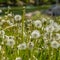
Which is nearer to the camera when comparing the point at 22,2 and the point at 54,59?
the point at 54,59

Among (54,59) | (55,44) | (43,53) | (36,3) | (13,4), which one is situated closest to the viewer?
(55,44)

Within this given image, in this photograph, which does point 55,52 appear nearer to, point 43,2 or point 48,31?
point 48,31

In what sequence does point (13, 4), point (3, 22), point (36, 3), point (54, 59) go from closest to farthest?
1. point (54, 59)
2. point (3, 22)
3. point (13, 4)
4. point (36, 3)

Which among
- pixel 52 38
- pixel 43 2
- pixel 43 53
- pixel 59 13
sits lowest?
pixel 43 2

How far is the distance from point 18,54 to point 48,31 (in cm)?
31

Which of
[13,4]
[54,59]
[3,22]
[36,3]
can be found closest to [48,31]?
[54,59]

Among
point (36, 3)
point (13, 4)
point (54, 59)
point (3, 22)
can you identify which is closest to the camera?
point (54, 59)

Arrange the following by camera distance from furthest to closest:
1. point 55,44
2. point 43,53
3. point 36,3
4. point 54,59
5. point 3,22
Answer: point 36,3 < point 3,22 < point 43,53 < point 54,59 < point 55,44

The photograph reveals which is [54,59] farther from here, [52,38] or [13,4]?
[13,4]

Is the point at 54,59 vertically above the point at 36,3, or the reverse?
the point at 54,59

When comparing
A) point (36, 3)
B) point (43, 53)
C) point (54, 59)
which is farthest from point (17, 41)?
point (36, 3)

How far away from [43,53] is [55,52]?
0.17 meters

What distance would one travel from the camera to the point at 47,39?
274 cm

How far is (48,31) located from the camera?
2775mm
